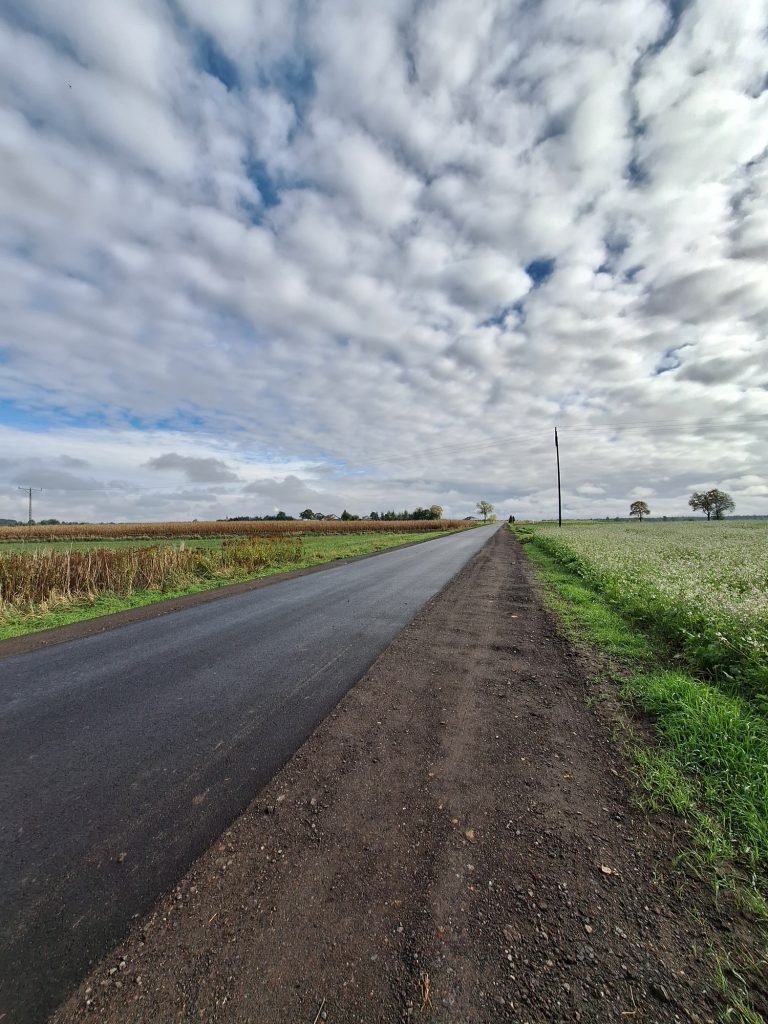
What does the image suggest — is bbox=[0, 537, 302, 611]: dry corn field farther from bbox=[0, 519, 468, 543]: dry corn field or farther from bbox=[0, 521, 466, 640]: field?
bbox=[0, 519, 468, 543]: dry corn field

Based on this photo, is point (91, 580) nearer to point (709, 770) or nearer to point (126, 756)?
point (126, 756)

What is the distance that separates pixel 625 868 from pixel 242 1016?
2.26 metres

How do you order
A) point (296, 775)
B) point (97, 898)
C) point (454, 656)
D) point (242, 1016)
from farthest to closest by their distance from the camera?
point (454, 656)
point (296, 775)
point (97, 898)
point (242, 1016)

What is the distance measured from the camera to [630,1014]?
1.79 m

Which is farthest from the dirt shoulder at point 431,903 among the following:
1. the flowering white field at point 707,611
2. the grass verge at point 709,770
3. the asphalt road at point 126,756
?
the flowering white field at point 707,611

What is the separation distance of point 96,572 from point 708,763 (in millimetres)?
15269

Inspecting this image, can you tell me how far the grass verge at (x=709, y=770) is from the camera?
2.46 metres

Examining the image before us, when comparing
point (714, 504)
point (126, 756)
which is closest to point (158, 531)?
point (126, 756)

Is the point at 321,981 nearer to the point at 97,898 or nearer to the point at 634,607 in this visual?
the point at 97,898

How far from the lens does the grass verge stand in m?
2.46

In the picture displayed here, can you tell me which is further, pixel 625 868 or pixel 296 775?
pixel 296 775

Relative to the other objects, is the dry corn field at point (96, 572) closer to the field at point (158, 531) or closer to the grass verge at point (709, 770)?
the grass verge at point (709, 770)

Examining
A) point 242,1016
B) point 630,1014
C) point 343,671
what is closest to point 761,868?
point 630,1014

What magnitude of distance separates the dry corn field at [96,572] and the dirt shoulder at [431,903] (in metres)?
11.4
